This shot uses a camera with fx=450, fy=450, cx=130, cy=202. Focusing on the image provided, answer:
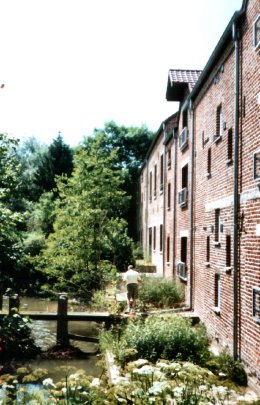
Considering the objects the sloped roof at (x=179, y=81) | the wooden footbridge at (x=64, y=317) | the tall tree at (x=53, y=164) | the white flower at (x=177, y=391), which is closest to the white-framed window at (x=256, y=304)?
the white flower at (x=177, y=391)

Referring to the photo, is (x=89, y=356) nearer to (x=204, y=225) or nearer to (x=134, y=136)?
(x=204, y=225)

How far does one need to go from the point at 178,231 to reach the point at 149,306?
369 centimetres

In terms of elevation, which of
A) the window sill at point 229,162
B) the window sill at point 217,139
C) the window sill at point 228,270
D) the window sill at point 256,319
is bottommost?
the window sill at point 256,319

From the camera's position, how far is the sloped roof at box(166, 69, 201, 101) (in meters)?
17.6

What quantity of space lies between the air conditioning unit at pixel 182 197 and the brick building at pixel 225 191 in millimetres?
37

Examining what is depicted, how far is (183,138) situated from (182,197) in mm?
2331

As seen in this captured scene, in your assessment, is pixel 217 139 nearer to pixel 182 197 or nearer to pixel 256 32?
pixel 256 32

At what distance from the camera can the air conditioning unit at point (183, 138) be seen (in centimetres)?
1691

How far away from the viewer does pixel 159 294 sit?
630 inches

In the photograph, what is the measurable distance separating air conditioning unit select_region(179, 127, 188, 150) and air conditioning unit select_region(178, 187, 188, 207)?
175 cm

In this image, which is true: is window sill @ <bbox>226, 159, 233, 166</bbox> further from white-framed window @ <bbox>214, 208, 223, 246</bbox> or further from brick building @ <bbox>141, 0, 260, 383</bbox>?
white-framed window @ <bbox>214, 208, 223, 246</bbox>

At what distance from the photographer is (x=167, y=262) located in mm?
20578

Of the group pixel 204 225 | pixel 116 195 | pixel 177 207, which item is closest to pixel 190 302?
pixel 204 225

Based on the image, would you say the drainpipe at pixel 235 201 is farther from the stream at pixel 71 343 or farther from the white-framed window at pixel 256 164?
the stream at pixel 71 343
